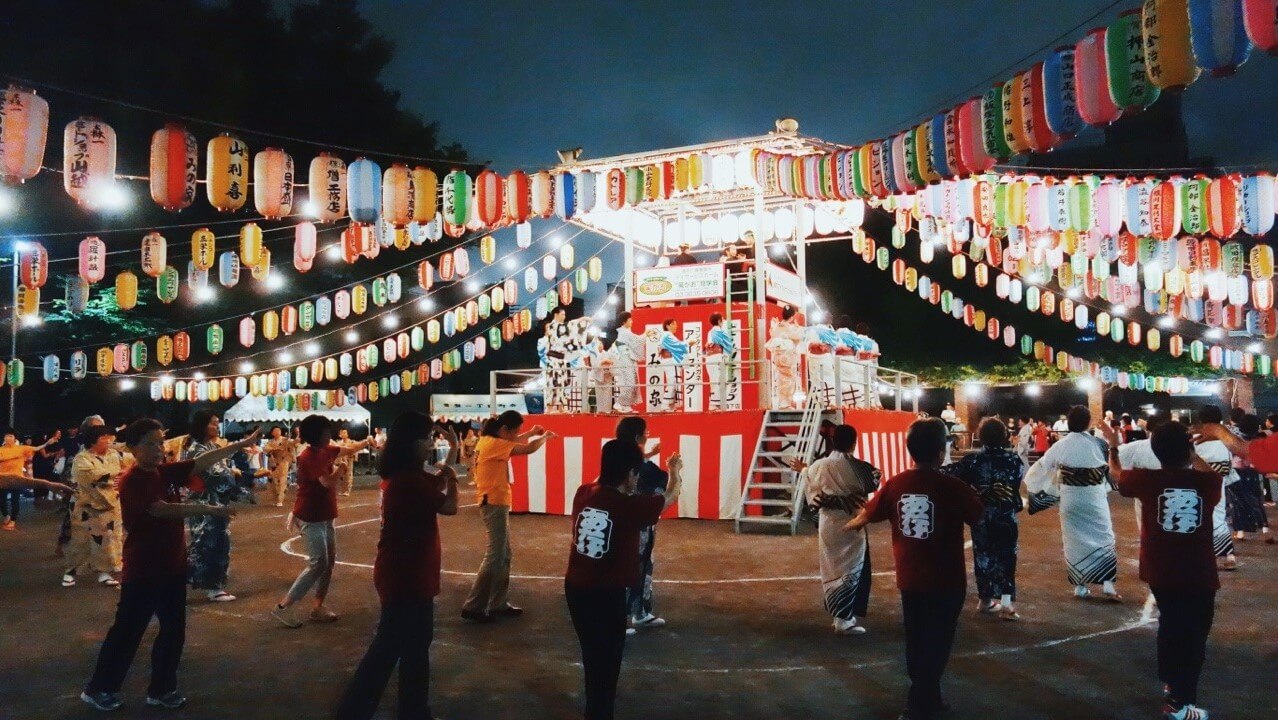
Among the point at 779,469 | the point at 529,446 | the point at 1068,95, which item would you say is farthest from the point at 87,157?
the point at 1068,95

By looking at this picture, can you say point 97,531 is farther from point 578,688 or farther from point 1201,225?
point 1201,225

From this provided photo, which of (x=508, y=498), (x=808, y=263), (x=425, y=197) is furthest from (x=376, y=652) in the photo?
(x=808, y=263)

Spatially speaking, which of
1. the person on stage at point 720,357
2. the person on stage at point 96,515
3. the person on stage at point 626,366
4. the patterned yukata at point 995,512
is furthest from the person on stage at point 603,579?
the person on stage at point 626,366

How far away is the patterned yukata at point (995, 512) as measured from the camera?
278 inches

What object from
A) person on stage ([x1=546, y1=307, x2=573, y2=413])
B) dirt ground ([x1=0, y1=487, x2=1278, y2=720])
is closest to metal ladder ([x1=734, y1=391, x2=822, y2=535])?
dirt ground ([x1=0, y1=487, x2=1278, y2=720])

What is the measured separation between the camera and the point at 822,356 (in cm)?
1510

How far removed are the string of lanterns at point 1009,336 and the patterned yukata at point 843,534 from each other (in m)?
15.1

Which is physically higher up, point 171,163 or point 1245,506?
point 171,163

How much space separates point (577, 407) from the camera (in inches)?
647

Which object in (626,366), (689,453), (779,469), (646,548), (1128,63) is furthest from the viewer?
(626,366)

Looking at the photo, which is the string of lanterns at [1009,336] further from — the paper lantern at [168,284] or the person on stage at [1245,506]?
the paper lantern at [168,284]

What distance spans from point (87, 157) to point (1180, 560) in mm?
12361

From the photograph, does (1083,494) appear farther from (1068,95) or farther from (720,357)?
(720,357)

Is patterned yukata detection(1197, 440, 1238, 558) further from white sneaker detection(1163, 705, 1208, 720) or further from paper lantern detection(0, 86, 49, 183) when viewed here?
paper lantern detection(0, 86, 49, 183)
